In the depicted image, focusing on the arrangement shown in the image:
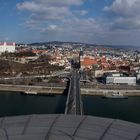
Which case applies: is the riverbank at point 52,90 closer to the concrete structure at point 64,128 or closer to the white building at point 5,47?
the white building at point 5,47

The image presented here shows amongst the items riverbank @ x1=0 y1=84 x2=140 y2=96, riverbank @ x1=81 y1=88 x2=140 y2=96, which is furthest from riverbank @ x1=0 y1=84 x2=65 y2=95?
riverbank @ x1=81 y1=88 x2=140 y2=96

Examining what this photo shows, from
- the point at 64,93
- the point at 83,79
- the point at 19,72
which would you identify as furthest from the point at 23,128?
the point at 19,72

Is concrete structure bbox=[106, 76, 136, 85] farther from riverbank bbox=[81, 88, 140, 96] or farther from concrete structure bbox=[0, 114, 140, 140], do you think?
concrete structure bbox=[0, 114, 140, 140]

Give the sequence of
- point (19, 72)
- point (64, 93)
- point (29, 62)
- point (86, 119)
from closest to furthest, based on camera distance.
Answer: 1. point (86, 119)
2. point (64, 93)
3. point (19, 72)
4. point (29, 62)

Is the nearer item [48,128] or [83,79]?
[48,128]

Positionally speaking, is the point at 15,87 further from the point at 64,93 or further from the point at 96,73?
the point at 96,73

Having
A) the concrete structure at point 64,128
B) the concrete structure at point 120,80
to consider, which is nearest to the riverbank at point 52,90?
the concrete structure at point 120,80
